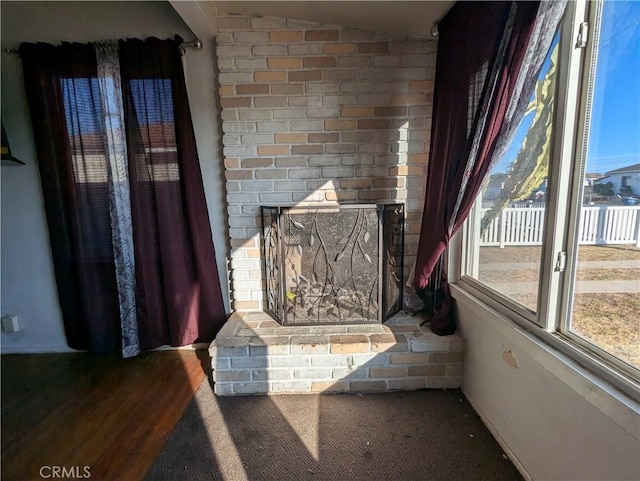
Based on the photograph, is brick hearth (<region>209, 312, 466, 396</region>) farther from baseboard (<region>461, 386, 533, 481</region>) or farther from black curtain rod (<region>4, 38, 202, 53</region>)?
black curtain rod (<region>4, 38, 202, 53</region>)

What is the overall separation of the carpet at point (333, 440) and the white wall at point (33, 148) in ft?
3.00

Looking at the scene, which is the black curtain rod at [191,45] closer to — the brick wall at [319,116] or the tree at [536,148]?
the brick wall at [319,116]

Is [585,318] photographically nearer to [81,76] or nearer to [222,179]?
[222,179]

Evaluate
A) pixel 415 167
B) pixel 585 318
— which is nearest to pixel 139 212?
pixel 415 167

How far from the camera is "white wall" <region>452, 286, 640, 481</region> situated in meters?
0.85

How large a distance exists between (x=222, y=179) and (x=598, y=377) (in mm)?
2120

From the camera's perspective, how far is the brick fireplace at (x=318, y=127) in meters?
1.91

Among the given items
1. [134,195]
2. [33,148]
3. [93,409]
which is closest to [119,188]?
[134,195]

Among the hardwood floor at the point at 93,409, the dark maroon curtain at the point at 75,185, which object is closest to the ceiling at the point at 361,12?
the dark maroon curtain at the point at 75,185

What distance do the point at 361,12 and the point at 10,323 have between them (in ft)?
10.4

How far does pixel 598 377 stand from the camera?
36.8 inches

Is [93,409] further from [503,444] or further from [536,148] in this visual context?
[536,148]
